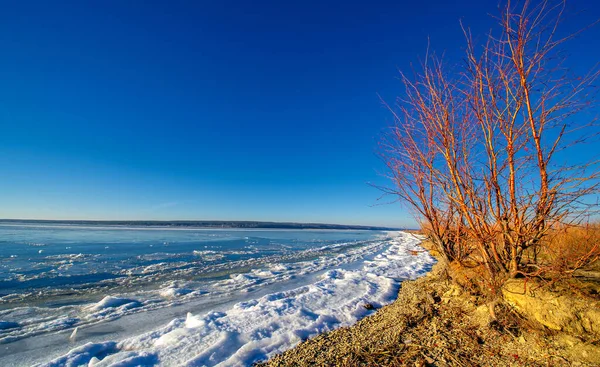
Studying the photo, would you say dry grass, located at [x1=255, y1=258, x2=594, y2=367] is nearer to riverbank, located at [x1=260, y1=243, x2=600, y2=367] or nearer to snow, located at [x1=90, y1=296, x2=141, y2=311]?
riverbank, located at [x1=260, y1=243, x2=600, y2=367]

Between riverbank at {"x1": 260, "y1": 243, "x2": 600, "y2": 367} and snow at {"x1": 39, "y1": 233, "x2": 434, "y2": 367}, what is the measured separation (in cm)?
44

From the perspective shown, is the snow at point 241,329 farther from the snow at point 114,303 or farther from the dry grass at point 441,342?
the dry grass at point 441,342

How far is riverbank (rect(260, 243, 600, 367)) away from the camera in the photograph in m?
2.74

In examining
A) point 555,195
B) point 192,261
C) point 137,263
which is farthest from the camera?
point 192,261

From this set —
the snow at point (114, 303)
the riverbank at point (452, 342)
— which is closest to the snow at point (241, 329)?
the snow at point (114, 303)

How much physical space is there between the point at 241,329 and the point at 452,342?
3062 millimetres

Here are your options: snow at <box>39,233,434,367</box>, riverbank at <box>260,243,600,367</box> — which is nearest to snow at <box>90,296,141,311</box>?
snow at <box>39,233,434,367</box>

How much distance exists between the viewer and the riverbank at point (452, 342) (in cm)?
274

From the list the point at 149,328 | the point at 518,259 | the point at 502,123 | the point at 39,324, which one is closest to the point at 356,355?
Answer: the point at 518,259

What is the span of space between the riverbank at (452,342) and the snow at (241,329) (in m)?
0.44

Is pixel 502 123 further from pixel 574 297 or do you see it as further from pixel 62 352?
pixel 62 352

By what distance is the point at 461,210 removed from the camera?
391cm

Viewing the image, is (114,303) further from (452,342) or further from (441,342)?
(452,342)

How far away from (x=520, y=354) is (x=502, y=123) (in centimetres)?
257
